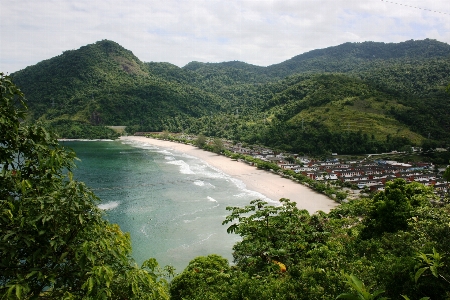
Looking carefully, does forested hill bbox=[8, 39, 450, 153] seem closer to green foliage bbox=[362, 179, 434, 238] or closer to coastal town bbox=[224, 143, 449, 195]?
coastal town bbox=[224, 143, 449, 195]

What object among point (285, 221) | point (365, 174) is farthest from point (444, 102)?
point (285, 221)

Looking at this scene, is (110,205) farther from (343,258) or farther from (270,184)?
(343,258)

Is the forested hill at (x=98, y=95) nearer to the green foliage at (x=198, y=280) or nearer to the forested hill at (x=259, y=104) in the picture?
the forested hill at (x=259, y=104)

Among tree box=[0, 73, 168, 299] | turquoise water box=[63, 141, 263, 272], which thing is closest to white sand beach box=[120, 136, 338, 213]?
turquoise water box=[63, 141, 263, 272]

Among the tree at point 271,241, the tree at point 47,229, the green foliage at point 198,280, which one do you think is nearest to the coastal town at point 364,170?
the tree at point 271,241

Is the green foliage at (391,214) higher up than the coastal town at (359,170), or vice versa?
the green foliage at (391,214)

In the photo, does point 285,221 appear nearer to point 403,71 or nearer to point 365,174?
point 365,174

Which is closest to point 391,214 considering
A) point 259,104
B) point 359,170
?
point 359,170
